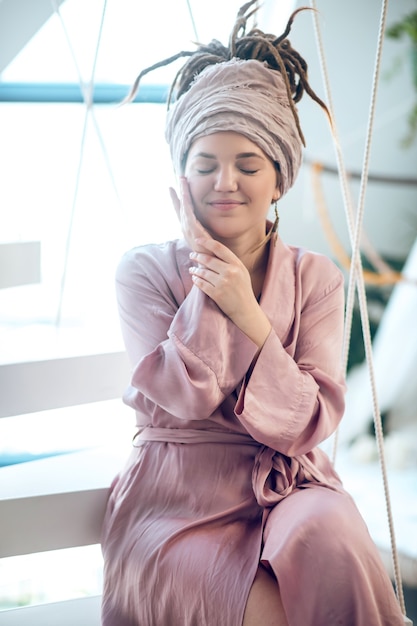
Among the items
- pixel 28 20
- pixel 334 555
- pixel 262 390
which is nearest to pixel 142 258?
pixel 262 390

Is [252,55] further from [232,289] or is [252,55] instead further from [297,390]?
[297,390]

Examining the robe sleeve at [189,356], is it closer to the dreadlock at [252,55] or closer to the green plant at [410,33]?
the dreadlock at [252,55]

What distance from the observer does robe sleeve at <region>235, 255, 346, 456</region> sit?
1.25m

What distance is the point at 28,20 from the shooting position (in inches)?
72.3

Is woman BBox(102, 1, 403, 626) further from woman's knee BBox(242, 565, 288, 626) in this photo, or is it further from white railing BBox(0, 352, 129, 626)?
white railing BBox(0, 352, 129, 626)

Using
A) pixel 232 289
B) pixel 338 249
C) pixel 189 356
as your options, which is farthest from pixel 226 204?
pixel 338 249

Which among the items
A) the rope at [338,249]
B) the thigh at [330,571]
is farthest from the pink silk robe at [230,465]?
the rope at [338,249]

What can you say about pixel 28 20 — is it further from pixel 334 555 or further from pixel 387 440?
pixel 387 440

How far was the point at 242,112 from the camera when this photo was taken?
128cm

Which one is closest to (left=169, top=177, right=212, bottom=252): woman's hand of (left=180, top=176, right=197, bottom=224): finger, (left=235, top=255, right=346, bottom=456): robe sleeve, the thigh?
(left=180, top=176, right=197, bottom=224): finger

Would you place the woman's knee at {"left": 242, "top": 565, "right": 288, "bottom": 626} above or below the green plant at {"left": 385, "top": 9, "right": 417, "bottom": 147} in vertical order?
below

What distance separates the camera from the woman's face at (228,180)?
129cm

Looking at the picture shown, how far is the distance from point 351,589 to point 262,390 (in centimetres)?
33

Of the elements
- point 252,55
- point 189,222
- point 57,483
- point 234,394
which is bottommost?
point 57,483
